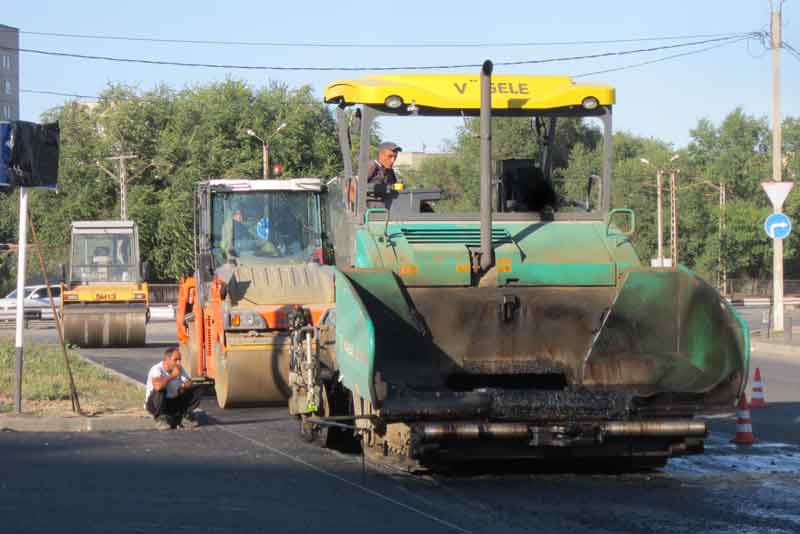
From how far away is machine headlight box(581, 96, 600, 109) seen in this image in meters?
10.4

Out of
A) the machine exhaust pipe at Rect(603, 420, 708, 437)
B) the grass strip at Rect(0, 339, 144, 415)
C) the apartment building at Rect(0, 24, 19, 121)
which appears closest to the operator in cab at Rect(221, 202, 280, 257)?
the grass strip at Rect(0, 339, 144, 415)

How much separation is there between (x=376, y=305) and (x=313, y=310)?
486 centimetres

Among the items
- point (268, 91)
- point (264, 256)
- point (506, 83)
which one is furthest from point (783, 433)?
point (268, 91)

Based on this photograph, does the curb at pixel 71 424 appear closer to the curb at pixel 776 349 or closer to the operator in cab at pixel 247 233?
the operator in cab at pixel 247 233

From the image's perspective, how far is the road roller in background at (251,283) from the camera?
13641mm

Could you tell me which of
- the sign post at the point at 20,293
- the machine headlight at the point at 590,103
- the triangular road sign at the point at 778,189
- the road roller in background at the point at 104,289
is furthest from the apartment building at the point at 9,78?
the machine headlight at the point at 590,103

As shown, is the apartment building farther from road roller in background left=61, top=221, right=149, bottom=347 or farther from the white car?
road roller in background left=61, top=221, right=149, bottom=347

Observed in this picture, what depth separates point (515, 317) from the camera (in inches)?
374

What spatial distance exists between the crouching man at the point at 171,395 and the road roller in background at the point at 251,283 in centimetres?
88

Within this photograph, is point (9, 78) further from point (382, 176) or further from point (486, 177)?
point (486, 177)

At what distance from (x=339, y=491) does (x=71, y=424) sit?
16.0ft

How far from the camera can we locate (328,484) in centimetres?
905

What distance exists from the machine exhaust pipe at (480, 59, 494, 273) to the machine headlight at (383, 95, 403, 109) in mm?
872

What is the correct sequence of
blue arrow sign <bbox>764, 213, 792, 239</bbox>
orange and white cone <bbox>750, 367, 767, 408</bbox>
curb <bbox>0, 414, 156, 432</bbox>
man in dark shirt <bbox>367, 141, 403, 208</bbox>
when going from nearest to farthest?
man in dark shirt <bbox>367, 141, 403, 208</bbox>
curb <bbox>0, 414, 156, 432</bbox>
orange and white cone <bbox>750, 367, 767, 408</bbox>
blue arrow sign <bbox>764, 213, 792, 239</bbox>
